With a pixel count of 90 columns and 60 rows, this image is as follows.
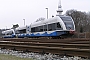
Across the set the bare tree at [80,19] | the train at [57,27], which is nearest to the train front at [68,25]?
the train at [57,27]

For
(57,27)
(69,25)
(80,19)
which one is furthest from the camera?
Answer: (80,19)

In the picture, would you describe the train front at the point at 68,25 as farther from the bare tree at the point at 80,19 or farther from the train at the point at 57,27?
the bare tree at the point at 80,19

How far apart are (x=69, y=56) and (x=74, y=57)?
20.3 inches

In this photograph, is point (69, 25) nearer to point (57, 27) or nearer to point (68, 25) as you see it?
point (68, 25)

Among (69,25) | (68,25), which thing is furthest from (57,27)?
(69,25)

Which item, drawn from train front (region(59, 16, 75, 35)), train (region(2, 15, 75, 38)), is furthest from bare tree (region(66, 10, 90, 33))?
train front (region(59, 16, 75, 35))

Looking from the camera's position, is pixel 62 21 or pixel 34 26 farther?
pixel 34 26

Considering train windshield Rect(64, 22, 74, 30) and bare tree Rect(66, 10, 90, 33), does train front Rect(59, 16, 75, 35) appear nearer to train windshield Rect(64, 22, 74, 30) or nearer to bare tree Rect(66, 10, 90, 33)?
train windshield Rect(64, 22, 74, 30)

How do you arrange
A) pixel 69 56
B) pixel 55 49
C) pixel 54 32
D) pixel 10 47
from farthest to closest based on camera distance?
pixel 54 32 < pixel 10 47 < pixel 55 49 < pixel 69 56

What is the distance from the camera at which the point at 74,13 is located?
74.1m

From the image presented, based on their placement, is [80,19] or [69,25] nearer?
[69,25]

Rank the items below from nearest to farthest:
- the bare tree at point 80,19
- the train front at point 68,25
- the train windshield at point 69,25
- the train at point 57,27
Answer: the train at point 57,27
the train front at point 68,25
the train windshield at point 69,25
the bare tree at point 80,19

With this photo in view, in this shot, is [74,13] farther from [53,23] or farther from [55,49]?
[55,49]

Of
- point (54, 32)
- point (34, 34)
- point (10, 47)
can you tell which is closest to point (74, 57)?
point (10, 47)
